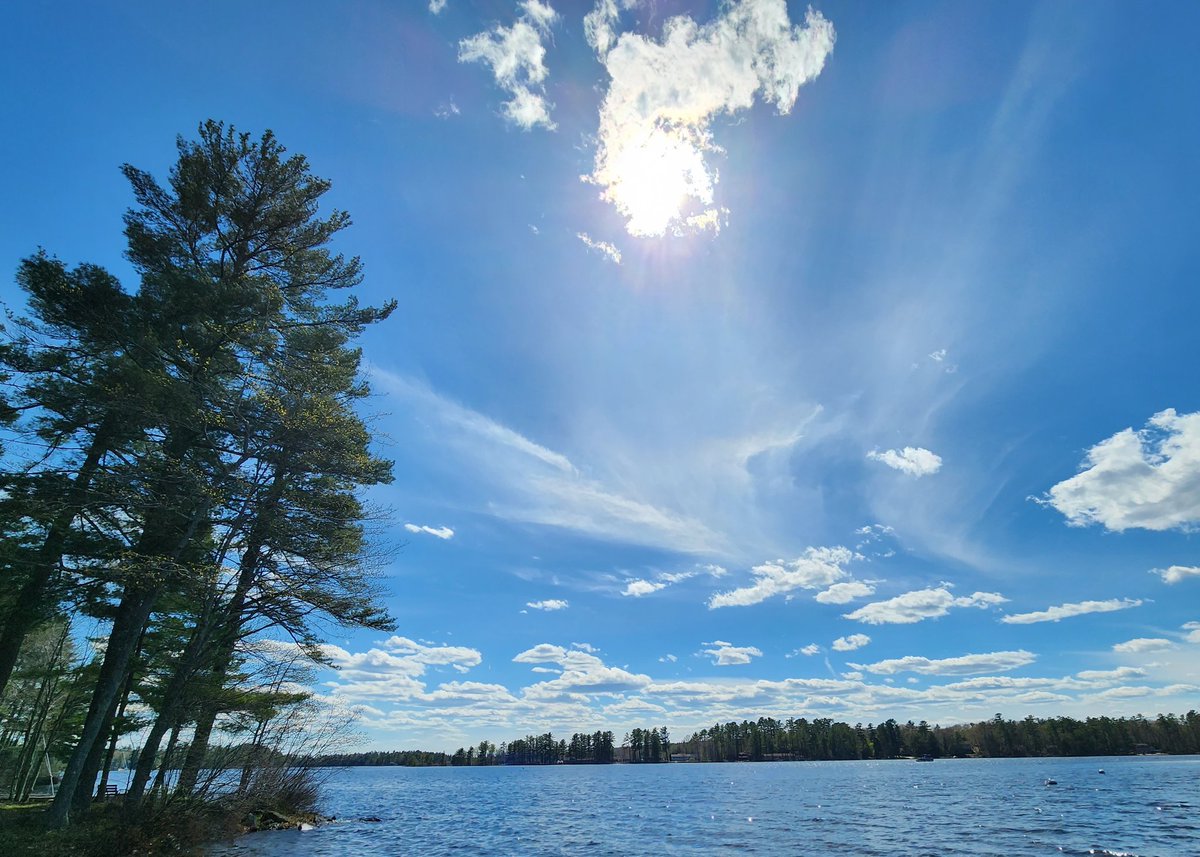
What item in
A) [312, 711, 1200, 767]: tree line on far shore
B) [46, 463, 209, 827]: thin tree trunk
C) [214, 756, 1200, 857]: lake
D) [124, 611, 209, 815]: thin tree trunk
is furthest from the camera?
[312, 711, 1200, 767]: tree line on far shore

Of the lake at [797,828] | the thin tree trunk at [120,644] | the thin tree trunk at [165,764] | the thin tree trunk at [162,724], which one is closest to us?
the thin tree trunk at [120,644]

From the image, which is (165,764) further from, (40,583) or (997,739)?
(997,739)

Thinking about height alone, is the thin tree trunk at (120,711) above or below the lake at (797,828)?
above

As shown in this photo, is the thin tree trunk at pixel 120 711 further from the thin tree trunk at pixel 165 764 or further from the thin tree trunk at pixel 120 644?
the thin tree trunk at pixel 120 644

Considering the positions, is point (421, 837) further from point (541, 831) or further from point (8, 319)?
point (8, 319)

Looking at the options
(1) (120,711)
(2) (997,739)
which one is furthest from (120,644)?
(2) (997,739)

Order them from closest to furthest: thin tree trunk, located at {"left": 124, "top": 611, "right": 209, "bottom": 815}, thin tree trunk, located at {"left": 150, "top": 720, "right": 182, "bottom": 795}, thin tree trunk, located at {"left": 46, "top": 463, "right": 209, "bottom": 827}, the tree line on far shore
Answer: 1. thin tree trunk, located at {"left": 46, "top": 463, "right": 209, "bottom": 827}
2. thin tree trunk, located at {"left": 124, "top": 611, "right": 209, "bottom": 815}
3. thin tree trunk, located at {"left": 150, "top": 720, "right": 182, "bottom": 795}
4. the tree line on far shore

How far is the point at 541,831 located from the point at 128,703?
22118 mm

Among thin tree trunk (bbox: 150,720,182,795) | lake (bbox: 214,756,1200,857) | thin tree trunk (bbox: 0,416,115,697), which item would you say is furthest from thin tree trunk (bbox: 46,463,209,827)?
lake (bbox: 214,756,1200,857)

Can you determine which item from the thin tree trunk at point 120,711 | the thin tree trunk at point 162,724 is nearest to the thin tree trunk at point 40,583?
the thin tree trunk at point 162,724

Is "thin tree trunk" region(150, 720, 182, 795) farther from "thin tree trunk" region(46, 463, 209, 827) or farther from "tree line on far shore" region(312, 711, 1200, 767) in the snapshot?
"tree line on far shore" region(312, 711, 1200, 767)

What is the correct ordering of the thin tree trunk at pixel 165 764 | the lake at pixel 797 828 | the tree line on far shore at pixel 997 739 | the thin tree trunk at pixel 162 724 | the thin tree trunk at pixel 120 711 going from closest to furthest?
the thin tree trunk at pixel 162 724 → the thin tree trunk at pixel 165 764 → the thin tree trunk at pixel 120 711 → the lake at pixel 797 828 → the tree line on far shore at pixel 997 739

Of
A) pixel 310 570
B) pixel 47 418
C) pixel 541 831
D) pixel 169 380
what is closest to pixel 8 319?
pixel 47 418

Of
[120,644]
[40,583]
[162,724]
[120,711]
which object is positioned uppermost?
[40,583]
